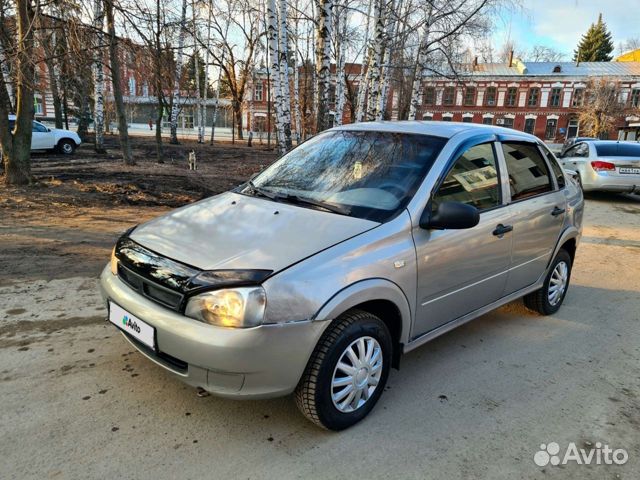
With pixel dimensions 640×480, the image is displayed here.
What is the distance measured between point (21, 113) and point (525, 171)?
9.30 metres

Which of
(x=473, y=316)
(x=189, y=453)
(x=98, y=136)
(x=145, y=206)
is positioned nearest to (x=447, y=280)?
(x=473, y=316)

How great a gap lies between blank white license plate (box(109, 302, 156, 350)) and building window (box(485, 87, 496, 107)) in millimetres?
58572

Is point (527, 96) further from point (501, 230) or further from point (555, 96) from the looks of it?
point (501, 230)

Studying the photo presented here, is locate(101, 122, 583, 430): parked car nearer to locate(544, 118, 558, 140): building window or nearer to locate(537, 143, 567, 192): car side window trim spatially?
locate(537, 143, 567, 192): car side window trim

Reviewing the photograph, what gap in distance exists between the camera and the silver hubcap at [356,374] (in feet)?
8.56

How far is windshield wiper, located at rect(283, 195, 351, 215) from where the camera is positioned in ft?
9.75

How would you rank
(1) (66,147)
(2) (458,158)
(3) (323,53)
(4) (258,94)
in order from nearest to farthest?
(2) (458,158) → (3) (323,53) → (1) (66,147) → (4) (258,94)

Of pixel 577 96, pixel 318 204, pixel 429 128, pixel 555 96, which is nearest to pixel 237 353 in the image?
pixel 318 204

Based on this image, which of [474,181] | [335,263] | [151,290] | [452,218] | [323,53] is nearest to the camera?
[335,263]

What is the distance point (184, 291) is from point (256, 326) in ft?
1.45

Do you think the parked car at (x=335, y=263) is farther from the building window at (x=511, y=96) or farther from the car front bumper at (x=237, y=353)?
the building window at (x=511, y=96)

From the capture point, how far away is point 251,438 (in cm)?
260

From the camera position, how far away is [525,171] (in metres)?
3.96

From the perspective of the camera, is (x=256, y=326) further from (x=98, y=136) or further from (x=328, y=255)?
(x=98, y=136)
